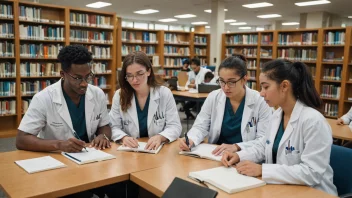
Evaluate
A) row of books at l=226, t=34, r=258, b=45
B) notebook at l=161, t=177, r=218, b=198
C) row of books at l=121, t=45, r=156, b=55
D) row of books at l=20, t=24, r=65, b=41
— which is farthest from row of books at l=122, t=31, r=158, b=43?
notebook at l=161, t=177, r=218, b=198

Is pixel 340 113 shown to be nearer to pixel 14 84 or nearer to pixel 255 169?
pixel 255 169

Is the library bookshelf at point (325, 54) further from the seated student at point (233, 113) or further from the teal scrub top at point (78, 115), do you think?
the teal scrub top at point (78, 115)

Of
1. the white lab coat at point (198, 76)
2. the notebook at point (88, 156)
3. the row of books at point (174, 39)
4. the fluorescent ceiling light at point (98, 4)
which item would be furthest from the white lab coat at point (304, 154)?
the fluorescent ceiling light at point (98, 4)

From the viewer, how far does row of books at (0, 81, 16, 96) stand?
529cm

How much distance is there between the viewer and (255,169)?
1.54 meters

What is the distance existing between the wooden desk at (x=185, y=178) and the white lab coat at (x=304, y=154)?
2.0 inches

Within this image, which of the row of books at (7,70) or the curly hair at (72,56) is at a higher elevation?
the curly hair at (72,56)

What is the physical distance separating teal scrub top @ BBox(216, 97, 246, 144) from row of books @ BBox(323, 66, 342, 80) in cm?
534

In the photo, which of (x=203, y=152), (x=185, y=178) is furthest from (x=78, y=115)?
(x=185, y=178)

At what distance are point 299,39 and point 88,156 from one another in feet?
22.4

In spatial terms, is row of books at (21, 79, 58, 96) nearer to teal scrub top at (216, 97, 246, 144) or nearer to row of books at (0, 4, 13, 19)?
row of books at (0, 4, 13, 19)

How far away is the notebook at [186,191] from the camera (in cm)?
115

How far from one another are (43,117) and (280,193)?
1515mm

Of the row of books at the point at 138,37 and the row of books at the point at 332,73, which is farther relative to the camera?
the row of books at the point at 138,37
